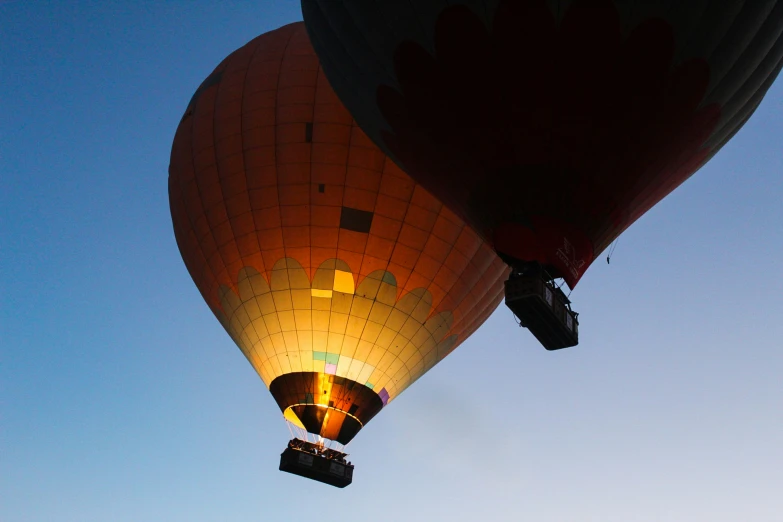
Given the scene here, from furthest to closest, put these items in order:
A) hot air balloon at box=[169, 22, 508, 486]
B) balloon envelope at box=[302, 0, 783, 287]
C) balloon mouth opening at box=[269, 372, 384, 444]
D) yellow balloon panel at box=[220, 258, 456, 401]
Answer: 1. balloon mouth opening at box=[269, 372, 384, 444]
2. yellow balloon panel at box=[220, 258, 456, 401]
3. hot air balloon at box=[169, 22, 508, 486]
4. balloon envelope at box=[302, 0, 783, 287]

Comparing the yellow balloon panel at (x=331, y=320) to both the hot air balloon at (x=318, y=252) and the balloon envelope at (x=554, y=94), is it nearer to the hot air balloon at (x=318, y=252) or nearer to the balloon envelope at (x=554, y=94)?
the hot air balloon at (x=318, y=252)

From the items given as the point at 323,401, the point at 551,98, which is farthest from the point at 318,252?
the point at 551,98

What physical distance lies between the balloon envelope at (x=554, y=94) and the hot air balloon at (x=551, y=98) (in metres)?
0.01

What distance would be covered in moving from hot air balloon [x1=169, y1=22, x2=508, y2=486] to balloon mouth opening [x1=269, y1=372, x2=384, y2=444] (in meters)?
0.02

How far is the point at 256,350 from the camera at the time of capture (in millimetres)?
12977

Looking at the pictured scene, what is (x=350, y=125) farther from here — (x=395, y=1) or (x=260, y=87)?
(x=395, y=1)

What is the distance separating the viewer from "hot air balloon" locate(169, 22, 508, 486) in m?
12.3

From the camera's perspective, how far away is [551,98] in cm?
838

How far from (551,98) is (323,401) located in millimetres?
6295

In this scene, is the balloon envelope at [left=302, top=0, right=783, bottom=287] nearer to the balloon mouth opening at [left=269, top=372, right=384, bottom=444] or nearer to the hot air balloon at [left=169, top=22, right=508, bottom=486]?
the hot air balloon at [left=169, top=22, right=508, bottom=486]

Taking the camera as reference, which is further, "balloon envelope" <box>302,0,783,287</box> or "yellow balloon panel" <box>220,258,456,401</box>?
"yellow balloon panel" <box>220,258,456,401</box>

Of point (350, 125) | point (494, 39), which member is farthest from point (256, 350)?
point (494, 39)

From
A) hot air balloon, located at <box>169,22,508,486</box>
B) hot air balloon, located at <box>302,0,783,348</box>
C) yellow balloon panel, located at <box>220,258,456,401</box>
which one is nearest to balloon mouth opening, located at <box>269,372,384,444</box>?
hot air balloon, located at <box>169,22,508,486</box>

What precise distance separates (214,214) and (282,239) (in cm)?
128
